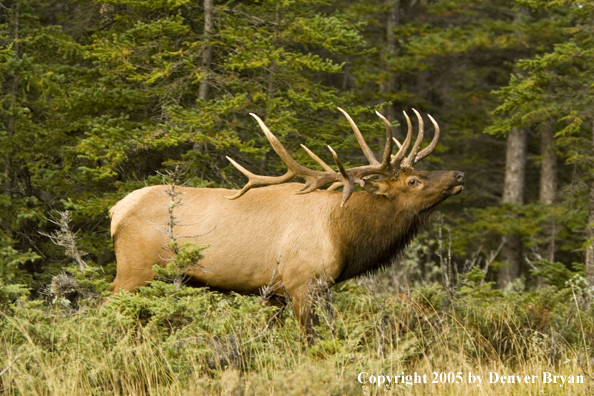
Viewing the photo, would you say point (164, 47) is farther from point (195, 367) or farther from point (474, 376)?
point (474, 376)

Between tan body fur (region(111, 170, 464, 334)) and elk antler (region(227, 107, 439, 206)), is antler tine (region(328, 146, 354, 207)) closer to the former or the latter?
elk antler (region(227, 107, 439, 206))

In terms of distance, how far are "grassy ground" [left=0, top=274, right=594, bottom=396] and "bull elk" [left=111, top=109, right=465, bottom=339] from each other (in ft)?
1.42

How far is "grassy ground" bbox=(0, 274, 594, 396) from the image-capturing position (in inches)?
183

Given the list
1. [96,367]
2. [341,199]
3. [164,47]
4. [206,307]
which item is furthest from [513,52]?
[96,367]

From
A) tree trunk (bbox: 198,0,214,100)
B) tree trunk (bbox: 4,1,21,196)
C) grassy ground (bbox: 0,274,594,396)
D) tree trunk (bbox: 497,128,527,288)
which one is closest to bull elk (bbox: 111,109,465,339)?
grassy ground (bbox: 0,274,594,396)

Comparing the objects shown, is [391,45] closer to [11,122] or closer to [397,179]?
[11,122]

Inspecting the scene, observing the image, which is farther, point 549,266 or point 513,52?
point 513,52

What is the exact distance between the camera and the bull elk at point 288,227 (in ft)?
22.4

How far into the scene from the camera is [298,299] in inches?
267

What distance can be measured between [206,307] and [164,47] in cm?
474
